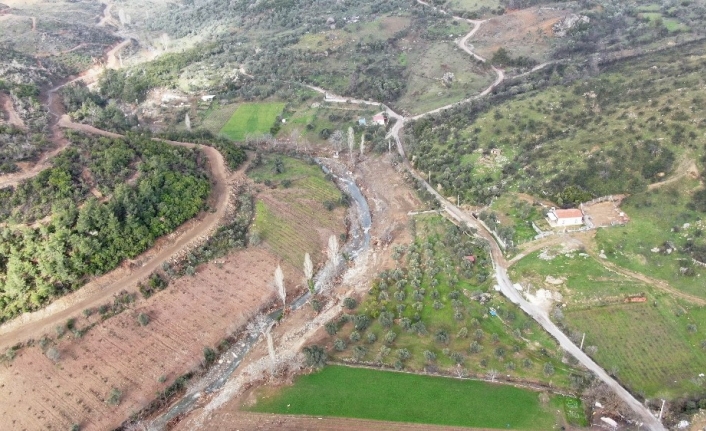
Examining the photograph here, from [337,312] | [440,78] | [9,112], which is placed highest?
[9,112]

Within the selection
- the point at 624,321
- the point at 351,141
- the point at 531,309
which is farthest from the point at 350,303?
the point at 351,141

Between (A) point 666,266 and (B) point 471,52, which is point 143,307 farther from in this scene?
(B) point 471,52

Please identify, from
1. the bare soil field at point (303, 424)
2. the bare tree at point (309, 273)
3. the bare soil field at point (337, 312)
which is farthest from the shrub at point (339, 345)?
the bare tree at point (309, 273)

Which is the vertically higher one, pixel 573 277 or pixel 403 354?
pixel 403 354

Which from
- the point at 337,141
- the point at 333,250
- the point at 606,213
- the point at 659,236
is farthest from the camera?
the point at 337,141

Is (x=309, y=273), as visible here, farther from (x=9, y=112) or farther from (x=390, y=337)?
(x=9, y=112)

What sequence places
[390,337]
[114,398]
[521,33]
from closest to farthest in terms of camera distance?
[114,398], [390,337], [521,33]
